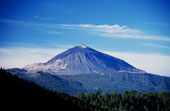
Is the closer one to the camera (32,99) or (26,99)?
(26,99)

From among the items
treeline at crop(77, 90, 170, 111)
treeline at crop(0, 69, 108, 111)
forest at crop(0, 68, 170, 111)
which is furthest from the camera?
treeline at crop(77, 90, 170, 111)

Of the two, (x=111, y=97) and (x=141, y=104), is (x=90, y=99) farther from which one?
(x=141, y=104)

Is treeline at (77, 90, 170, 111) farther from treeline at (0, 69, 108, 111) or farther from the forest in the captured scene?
treeline at (0, 69, 108, 111)

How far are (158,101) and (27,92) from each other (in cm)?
10469

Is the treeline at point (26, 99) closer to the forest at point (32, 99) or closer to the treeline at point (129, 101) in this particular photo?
the forest at point (32, 99)

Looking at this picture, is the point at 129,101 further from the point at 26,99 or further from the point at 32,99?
the point at 26,99

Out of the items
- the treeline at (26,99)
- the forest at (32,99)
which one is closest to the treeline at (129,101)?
the forest at (32,99)

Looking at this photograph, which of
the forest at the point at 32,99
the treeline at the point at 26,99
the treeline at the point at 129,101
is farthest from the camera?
the treeline at the point at 129,101

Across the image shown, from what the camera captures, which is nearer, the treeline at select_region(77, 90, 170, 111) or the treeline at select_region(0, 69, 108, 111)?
the treeline at select_region(0, 69, 108, 111)

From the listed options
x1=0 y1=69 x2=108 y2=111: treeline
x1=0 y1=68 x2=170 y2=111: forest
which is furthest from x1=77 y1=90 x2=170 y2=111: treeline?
x1=0 y1=69 x2=108 y2=111: treeline

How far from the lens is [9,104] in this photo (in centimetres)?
8681

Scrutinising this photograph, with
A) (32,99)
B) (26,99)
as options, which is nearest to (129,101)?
(32,99)

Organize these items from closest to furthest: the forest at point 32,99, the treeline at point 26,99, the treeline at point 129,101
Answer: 1. the treeline at point 26,99
2. the forest at point 32,99
3. the treeline at point 129,101

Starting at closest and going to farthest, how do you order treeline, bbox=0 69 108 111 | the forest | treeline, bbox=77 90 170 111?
treeline, bbox=0 69 108 111 → the forest → treeline, bbox=77 90 170 111
